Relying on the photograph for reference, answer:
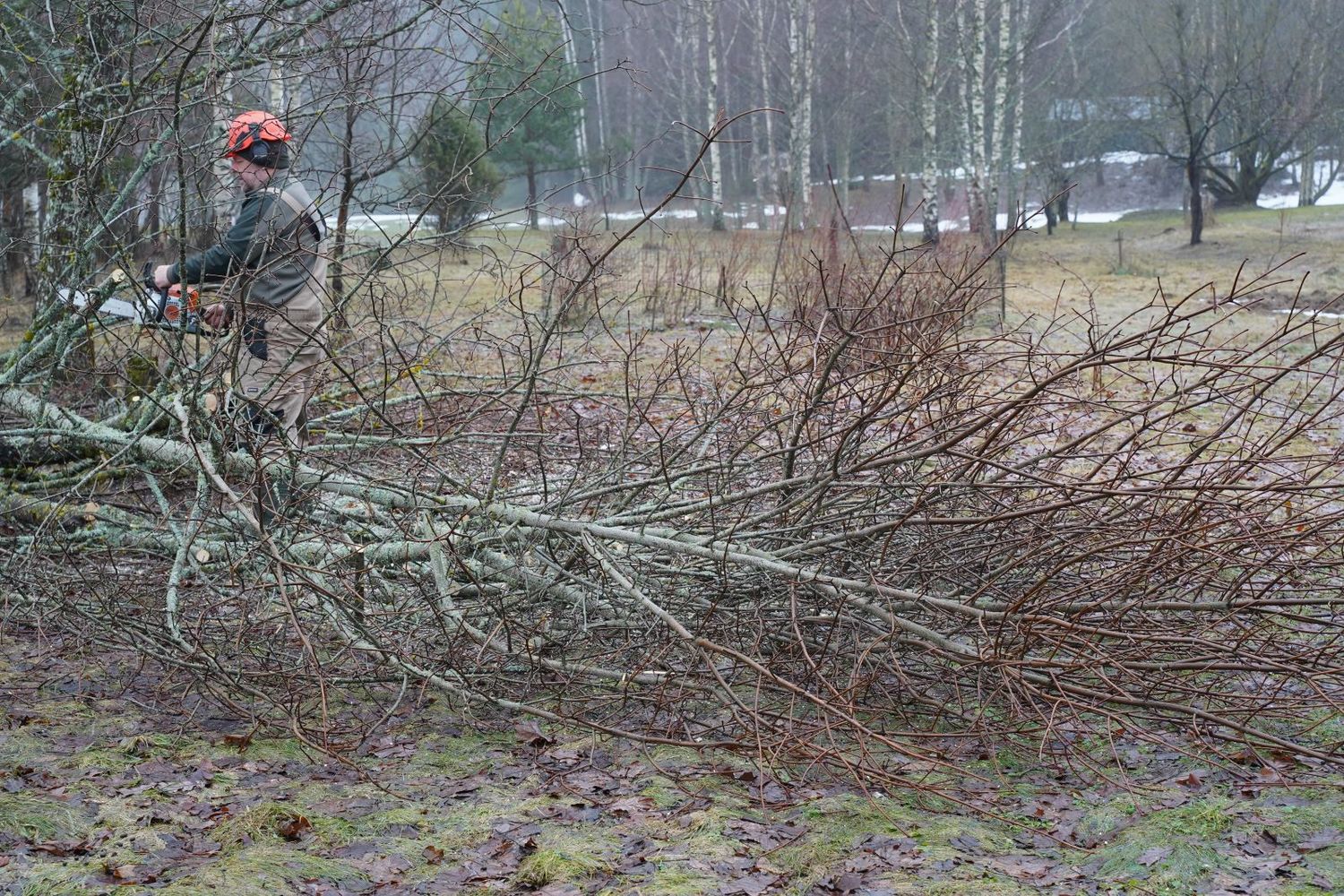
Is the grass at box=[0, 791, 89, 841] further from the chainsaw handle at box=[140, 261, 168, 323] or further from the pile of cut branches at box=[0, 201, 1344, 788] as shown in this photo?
the chainsaw handle at box=[140, 261, 168, 323]

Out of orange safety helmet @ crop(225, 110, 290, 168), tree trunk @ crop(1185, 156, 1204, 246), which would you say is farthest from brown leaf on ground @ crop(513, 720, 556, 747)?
tree trunk @ crop(1185, 156, 1204, 246)

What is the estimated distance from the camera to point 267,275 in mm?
4781

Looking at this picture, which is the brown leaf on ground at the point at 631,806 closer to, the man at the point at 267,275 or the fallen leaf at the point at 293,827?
the fallen leaf at the point at 293,827

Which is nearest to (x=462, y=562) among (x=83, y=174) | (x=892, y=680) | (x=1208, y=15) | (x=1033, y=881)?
(x=892, y=680)

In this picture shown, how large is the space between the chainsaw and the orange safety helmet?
0.61 m

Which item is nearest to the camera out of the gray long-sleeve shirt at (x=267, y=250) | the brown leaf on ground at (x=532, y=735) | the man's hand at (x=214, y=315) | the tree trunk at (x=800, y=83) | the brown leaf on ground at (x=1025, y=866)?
the brown leaf on ground at (x=1025, y=866)

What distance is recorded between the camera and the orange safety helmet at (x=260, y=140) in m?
4.64

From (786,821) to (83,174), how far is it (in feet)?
12.2

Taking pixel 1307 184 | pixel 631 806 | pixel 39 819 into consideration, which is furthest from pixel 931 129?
pixel 39 819

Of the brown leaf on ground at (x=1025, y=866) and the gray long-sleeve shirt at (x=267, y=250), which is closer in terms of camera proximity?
the brown leaf on ground at (x=1025, y=866)

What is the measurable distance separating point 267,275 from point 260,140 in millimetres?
553

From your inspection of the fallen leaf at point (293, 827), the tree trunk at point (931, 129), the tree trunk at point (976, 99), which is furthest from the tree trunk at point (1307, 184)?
the fallen leaf at point (293, 827)

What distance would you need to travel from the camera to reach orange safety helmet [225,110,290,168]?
15.2 feet

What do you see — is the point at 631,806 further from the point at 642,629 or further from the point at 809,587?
the point at 809,587
